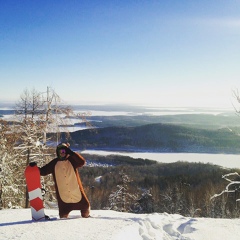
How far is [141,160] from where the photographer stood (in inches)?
5935

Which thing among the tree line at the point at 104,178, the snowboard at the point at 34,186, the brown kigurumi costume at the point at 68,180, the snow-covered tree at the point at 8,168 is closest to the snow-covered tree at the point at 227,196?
the tree line at the point at 104,178

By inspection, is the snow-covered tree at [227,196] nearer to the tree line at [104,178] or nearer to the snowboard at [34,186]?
the tree line at [104,178]

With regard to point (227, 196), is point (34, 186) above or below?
above

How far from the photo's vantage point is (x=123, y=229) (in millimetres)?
5285

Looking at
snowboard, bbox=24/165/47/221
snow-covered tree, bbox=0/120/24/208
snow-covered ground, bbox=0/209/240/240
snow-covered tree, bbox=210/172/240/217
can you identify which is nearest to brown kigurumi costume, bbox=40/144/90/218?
snowboard, bbox=24/165/47/221

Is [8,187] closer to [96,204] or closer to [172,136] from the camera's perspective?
[96,204]

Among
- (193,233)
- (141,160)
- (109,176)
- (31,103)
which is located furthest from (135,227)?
(141,160)

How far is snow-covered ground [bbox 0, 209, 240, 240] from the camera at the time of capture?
16.1ft

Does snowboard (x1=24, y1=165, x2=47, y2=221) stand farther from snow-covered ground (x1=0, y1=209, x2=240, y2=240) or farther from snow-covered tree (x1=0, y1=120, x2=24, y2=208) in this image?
snow-covered tree (x1=0, y1=120, x2=24, y2=208)

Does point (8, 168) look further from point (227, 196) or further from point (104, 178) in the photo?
point (104, 178)

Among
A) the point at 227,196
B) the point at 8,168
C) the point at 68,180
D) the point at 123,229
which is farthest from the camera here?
the point at 227,196

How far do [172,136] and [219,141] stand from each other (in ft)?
102

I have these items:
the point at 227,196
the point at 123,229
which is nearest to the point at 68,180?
the point at 123,229

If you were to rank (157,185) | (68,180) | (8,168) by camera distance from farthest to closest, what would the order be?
(157,185) → (8,168) → (68,180)
